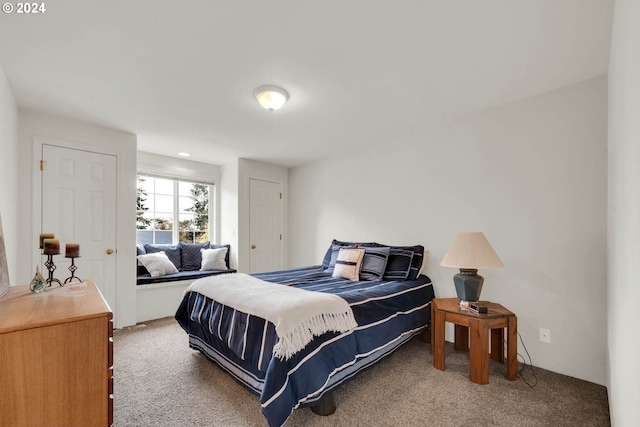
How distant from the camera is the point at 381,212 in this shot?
367 centimetres

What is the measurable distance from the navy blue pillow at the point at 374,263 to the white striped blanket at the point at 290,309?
1041 mm

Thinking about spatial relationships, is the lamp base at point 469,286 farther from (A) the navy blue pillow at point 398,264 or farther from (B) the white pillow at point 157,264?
(B) the white pillow at point 157,264

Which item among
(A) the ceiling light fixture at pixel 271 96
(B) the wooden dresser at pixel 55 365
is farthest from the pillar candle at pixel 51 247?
(A) the ceiling light fixture at pixel 271 96

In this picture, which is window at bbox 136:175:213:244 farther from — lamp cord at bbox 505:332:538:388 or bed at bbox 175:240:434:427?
lamp cord at bbox 505:332:538:388

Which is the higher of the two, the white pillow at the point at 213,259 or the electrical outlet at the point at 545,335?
the white pillow at the point at 213,259

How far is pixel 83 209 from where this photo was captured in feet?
10.3

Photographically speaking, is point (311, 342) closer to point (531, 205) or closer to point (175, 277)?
point (531, 205)

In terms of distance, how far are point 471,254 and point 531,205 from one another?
0.74 m

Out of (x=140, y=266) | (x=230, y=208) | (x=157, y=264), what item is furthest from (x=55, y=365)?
(x=230, y=208)

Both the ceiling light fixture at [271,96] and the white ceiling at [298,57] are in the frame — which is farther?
the ceiling light fixture at [271,96]

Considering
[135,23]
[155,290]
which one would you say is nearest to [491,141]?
[135,23]

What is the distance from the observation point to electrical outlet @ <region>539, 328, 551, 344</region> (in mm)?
2358

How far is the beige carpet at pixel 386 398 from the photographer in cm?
176

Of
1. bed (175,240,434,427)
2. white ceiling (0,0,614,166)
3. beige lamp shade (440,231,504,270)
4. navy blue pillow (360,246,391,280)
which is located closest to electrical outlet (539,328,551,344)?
beige lamp shade (440,231,504,270)
